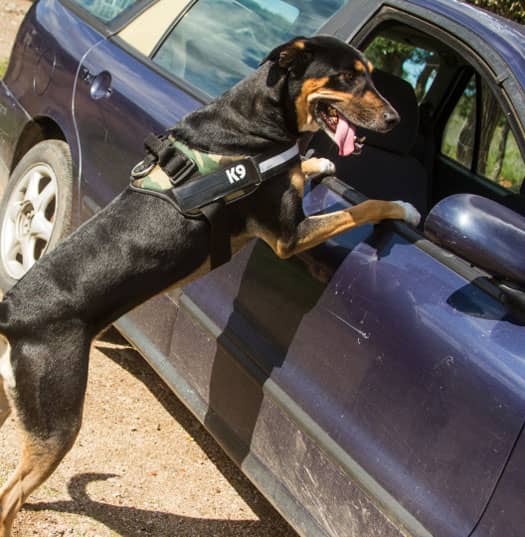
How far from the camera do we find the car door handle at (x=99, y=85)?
3635mm

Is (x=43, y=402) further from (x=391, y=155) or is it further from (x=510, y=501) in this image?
(x=391, y=155)

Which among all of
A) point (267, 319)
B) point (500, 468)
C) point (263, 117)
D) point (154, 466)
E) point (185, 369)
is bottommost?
point (154, 466)

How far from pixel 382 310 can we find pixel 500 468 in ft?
1.94

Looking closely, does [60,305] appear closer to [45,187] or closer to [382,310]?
[382,310]

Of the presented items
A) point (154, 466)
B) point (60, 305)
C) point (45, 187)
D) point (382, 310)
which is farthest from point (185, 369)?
point (45, 187)

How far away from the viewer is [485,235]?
7.20 ft

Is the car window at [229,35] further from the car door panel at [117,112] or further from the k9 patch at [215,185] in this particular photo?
the k9 patch at [215,185]

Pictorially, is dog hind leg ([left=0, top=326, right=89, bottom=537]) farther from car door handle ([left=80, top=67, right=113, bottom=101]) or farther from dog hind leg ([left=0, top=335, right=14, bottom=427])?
car door handle ([left=80, top=67, right=113, bottom=101])

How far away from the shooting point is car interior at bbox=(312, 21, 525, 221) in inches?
139

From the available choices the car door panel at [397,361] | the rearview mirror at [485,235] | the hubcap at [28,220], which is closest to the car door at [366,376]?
the car door panel at [397,361]

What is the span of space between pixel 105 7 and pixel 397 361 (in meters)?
2.66

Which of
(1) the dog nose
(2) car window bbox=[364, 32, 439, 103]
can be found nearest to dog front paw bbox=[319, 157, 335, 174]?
(1) the dog nose

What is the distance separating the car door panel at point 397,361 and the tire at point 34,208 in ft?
4.21

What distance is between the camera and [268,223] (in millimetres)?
2762
